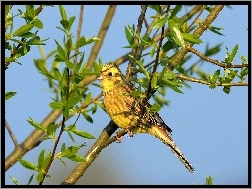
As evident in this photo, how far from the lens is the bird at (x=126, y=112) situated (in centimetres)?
278

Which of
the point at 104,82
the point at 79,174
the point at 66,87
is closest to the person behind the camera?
the point at 66,87

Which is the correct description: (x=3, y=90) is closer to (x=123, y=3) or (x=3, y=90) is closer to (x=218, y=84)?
(x=123, y=3)

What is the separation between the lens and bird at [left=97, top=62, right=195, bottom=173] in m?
2.78

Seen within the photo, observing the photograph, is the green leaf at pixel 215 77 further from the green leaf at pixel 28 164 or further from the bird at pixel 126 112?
the green leaf at pixel 28 164

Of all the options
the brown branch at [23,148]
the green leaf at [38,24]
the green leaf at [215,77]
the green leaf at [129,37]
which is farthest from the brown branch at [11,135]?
the green leaf at [215,77]

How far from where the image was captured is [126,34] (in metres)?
2.41

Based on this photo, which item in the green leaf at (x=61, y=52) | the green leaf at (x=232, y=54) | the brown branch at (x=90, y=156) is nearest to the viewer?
the green leaf at (x=61, y=52)

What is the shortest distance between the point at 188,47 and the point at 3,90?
0.73 metres

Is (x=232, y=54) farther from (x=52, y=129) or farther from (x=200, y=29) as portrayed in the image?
(x=52, y=129)

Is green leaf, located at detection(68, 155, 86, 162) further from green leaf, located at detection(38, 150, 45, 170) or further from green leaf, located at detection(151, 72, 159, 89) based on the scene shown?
green leaf, located at detection(151, 72, 159, 89)

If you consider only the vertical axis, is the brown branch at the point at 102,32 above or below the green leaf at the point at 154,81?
above

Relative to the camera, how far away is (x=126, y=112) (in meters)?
2.91

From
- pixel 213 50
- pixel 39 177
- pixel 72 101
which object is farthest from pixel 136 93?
pixel 213 50

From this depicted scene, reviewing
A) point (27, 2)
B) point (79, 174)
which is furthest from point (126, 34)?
point (79, 174)
